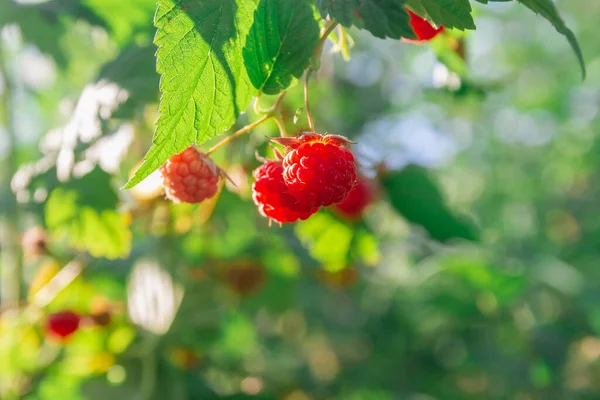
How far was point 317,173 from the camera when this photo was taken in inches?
30.9

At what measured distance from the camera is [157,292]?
5.51 feet

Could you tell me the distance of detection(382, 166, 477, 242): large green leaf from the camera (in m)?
1.66

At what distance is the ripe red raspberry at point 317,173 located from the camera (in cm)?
79

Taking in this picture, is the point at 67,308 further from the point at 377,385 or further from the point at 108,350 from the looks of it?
the point at 377,385

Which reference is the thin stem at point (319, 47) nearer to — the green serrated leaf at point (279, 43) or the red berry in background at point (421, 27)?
the green serrated leaf at point (279, 43)

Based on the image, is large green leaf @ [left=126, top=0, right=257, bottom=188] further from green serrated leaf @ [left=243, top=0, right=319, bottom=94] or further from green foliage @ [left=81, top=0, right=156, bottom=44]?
green foliage @ [left=81, top=0, right=156, bottom=44]

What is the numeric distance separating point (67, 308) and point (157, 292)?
1.25ft

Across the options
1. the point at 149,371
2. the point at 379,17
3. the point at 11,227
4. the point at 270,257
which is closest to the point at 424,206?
the point at 270,257

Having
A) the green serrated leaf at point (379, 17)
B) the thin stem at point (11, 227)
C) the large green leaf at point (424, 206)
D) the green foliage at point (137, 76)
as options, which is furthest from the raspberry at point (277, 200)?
the thin stem at point (11, 227)

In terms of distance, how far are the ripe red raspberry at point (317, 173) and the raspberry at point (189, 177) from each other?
0.13m

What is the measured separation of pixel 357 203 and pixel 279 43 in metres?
0.80

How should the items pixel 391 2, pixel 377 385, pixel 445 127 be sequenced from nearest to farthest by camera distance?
pixel 391 2 → pixel 377 385 → pixel 445 127

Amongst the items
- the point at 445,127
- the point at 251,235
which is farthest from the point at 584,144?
the point at 251,235

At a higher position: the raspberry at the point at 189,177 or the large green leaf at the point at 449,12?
the large green leaf at the point at 449,12
